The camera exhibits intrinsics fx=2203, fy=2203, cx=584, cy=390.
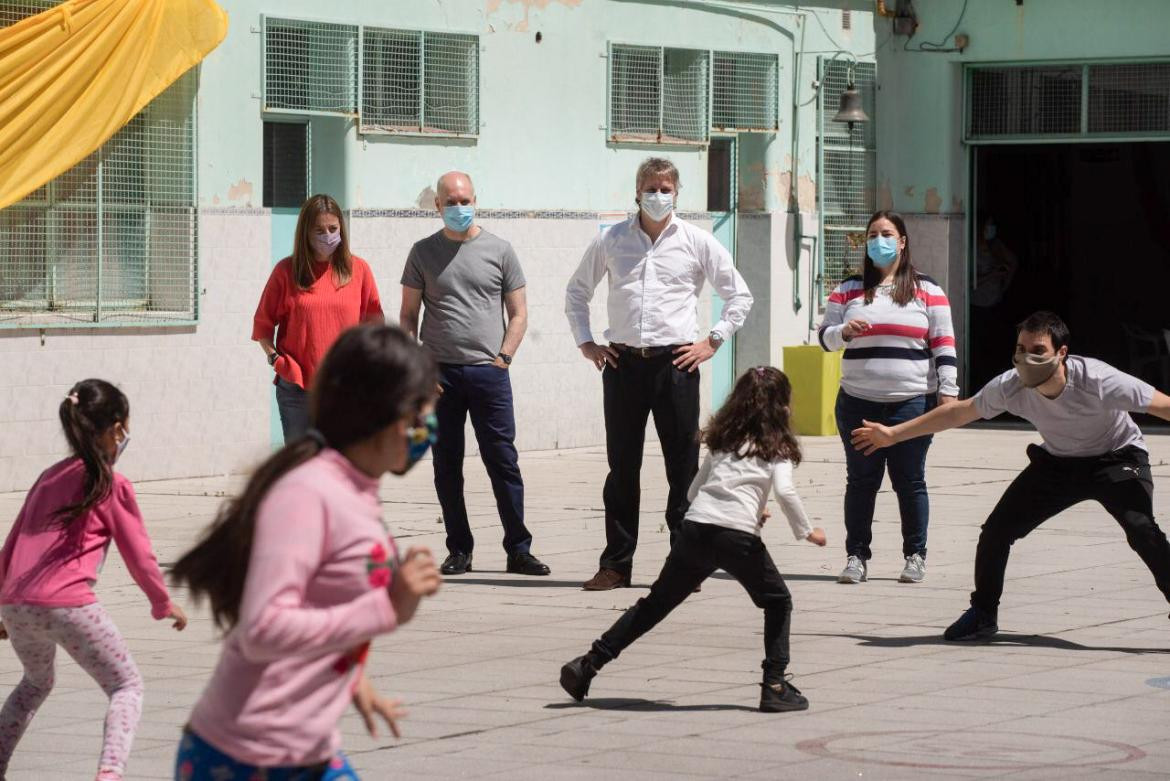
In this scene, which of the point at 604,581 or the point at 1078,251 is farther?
the point at 1078,251

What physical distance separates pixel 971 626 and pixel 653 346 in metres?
2.27

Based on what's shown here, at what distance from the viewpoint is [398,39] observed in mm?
17156

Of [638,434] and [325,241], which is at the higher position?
[325,241]

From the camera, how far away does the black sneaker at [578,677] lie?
7.62 metres

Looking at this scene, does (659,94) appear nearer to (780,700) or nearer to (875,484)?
(875,484)

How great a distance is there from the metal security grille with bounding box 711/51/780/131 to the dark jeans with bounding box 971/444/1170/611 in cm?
1111

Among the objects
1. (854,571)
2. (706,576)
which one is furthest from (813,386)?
(706,576)

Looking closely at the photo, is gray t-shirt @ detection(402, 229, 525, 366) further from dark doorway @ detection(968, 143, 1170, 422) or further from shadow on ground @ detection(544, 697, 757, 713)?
dark doorway @ detection(968, 143, 1170, 422)

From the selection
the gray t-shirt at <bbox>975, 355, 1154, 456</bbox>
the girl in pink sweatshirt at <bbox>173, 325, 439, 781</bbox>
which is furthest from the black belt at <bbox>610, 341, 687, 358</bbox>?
the girl in pink sweatshirt at <bbox>173, 325, 439, 781</bbox>

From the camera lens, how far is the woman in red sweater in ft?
34.8

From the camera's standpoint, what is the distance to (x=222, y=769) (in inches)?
155

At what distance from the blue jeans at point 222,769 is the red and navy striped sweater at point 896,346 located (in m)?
6.99

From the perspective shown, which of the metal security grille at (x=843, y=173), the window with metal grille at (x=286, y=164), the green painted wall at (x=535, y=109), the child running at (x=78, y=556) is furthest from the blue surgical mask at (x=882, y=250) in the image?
the metal security grille at (x=843, y=173)

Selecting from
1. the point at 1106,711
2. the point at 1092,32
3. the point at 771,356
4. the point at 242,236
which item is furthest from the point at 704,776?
the point at 1092,32
